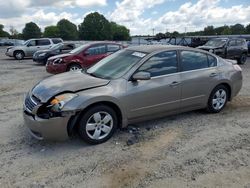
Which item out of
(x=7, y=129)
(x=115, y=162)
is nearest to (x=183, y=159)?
(x=115, y=162)

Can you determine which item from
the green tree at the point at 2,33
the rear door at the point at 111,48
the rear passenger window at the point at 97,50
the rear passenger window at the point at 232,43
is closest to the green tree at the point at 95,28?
the green tree at the point at 2,33

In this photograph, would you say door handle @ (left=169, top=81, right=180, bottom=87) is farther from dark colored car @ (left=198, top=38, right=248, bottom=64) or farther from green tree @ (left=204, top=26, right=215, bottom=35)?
green tree @ (left=204, top=26, right=215, bottom=35)

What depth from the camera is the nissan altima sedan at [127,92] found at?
437 cm

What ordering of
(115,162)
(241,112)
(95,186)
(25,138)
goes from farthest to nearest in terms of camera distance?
(241,112) < (25,138) < (115,162) < (95,186)

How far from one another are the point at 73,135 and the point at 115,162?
3.80 feet

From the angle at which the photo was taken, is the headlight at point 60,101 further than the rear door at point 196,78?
No

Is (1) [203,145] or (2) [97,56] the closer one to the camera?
(1) [203,145]

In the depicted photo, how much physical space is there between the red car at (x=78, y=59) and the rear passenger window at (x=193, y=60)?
6005mm

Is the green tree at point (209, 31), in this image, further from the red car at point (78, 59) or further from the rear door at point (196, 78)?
the rear door at point (196, 78)

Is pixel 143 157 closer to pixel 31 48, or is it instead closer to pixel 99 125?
pixel 99 125

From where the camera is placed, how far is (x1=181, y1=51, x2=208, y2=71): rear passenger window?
18.5 ft

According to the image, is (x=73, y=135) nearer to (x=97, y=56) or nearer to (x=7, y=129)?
(x=7, y=129)

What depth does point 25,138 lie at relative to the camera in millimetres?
4922

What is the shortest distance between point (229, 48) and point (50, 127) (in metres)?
13.8
